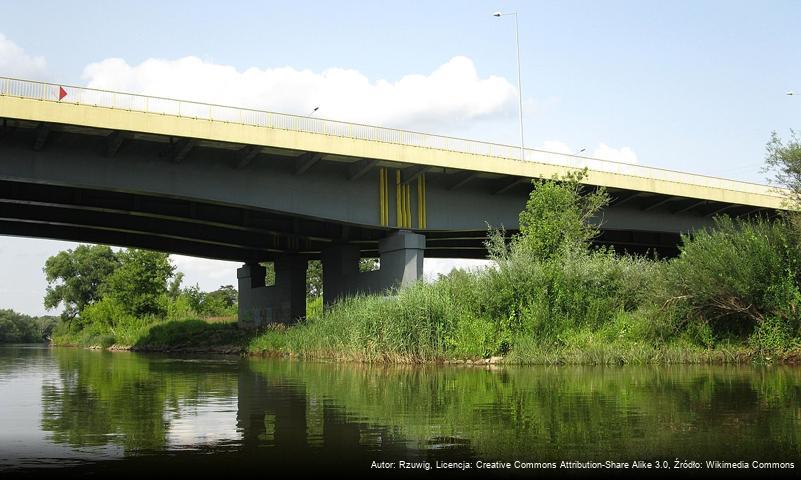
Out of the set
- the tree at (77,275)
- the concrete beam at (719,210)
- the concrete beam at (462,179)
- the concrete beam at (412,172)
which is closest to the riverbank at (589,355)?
the concrete beam at (412,172)

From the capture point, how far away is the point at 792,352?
26.3 m

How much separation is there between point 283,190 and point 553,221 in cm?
1319

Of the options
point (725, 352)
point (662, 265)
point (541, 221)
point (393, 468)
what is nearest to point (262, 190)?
point (541, 221)

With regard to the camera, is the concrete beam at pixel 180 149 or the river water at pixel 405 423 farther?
the concrete beam at pixel 180 149

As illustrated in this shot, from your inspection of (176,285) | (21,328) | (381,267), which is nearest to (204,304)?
(176,285)

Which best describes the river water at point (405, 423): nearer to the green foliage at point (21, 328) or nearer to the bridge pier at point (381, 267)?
the bridge pier at point (381, 267)

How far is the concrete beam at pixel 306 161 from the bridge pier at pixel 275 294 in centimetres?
1742

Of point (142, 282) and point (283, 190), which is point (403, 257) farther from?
point (142, 282)

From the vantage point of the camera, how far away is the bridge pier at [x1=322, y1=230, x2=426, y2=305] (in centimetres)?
3991

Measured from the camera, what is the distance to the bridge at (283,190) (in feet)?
103

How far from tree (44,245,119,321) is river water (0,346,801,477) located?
97.3 meters

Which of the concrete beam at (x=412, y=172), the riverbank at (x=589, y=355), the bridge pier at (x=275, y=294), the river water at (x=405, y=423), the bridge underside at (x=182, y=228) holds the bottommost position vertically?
the river water at (x=405, y=423)

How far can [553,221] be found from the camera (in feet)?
119

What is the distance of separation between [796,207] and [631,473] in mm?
28026
